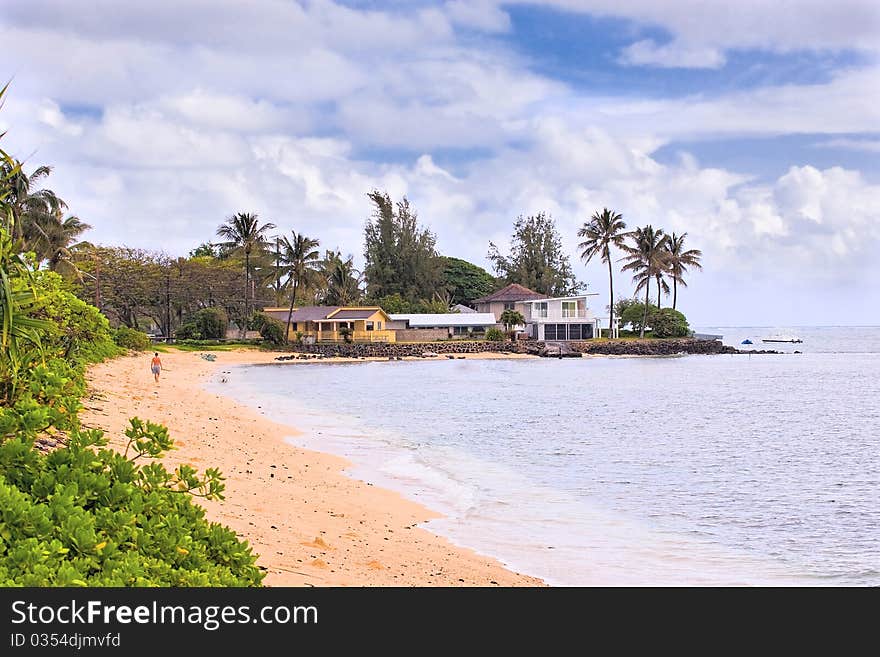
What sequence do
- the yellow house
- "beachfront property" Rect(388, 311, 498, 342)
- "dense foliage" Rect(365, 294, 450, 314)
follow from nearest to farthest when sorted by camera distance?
the yellow house, "beachfront property" Rect(388, 311, 498, 342), "dense foliage" Rect(365, 294, 450, 314)

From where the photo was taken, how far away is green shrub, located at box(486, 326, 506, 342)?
72.1 meters

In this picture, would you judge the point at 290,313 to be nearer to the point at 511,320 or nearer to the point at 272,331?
the point at 272,331

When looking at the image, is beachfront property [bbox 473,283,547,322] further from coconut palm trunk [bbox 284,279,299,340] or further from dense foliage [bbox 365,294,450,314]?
coconut palm trunk [bbox 284,279,299,340]

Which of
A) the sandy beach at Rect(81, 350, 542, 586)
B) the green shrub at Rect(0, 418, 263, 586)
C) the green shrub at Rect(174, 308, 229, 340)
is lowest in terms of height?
the sandy beach at Rect(81, 350, 542, 586)

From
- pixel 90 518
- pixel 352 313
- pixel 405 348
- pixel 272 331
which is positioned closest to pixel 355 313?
pixel 352 313

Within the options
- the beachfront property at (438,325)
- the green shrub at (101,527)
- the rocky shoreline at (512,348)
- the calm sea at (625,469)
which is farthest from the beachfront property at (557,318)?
the green shrub at (101,527)

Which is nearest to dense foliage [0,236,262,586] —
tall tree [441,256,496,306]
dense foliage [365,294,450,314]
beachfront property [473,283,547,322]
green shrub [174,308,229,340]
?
green shrub [174,308,229,340]

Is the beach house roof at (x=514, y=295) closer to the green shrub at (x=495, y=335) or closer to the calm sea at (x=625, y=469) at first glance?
the green shrub at (x=495, y=335)

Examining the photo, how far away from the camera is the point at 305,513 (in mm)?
9602

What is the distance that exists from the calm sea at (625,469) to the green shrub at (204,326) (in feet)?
76.2

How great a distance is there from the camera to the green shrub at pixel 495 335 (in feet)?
236

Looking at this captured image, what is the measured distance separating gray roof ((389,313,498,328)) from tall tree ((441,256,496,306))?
18.1 metres
